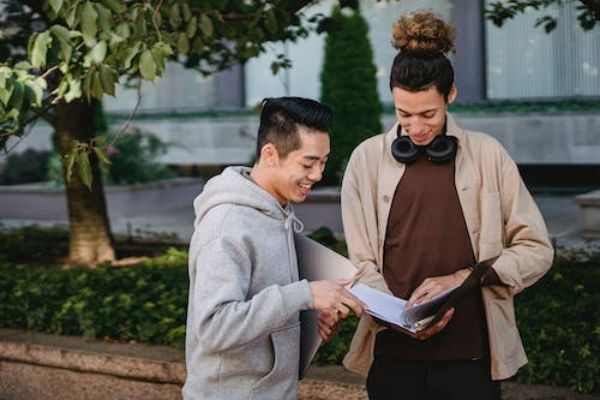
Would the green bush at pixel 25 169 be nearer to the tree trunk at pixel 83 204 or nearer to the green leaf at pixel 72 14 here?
the tree trunk at pixel 83 204

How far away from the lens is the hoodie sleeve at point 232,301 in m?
2.70

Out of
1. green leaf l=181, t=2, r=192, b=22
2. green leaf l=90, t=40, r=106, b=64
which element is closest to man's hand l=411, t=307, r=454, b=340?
green leaf l=90, t=40, r=106, b=64

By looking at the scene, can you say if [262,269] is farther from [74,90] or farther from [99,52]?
[74,90]

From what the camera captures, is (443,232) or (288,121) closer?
(288,121)

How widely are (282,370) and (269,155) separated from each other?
671mm

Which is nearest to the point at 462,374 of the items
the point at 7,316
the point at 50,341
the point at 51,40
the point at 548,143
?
the point at 51,40

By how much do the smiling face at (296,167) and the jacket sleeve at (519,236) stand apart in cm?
66

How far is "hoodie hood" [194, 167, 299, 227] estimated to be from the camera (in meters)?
2.91

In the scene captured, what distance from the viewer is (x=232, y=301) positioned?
8.91 ft

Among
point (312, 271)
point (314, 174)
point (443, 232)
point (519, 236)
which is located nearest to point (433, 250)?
point (443, 232)

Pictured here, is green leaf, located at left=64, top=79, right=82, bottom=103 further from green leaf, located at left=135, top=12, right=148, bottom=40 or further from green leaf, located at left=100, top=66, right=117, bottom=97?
green leaf, located at left=135, top=12, right=148, bottom=40

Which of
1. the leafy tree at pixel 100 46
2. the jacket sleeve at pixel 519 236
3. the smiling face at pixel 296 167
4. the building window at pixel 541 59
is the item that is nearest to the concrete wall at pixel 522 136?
the building window at pixel 541 59

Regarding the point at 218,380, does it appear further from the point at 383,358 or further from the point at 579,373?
the point at 579,373

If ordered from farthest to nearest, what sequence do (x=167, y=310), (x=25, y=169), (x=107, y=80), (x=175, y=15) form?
(x=25, y=169) → (x=167, y=310) → (x=175, y=15) → (x=107, y=80)
